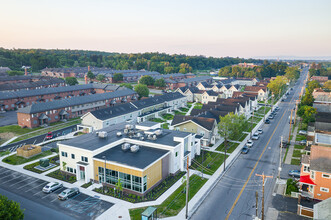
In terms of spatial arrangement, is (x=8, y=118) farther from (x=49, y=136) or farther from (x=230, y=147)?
(x=230, y=147)

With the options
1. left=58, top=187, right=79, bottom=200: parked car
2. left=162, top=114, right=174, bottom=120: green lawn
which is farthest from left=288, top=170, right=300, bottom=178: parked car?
left=162, top=114, right=174, bottom=120: green lawn

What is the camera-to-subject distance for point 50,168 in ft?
139

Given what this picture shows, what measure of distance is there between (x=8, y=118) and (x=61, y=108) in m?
17.4

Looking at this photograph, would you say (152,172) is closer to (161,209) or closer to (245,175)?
(161,209)

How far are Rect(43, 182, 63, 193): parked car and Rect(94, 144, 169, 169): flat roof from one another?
667 centimetres

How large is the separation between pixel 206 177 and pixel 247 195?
7.49 metres

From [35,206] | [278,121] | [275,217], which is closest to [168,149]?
[275,217]

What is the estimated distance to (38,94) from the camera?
92000 mm

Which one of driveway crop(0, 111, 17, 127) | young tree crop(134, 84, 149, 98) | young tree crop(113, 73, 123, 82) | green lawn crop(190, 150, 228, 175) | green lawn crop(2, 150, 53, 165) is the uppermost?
young tree crop(113, 73, 123, 82)

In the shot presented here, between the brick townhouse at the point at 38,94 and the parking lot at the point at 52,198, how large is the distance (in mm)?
54054

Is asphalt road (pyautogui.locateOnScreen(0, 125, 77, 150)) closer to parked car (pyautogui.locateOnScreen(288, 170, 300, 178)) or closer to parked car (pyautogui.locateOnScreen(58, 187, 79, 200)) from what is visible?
parked car (pyautogui.locateOnScreen(58, 187, 79, 200))

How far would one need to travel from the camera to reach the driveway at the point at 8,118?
6979cm

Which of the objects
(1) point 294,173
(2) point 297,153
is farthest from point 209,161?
(2) point 297,153

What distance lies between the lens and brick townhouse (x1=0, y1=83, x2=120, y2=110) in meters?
84.1
